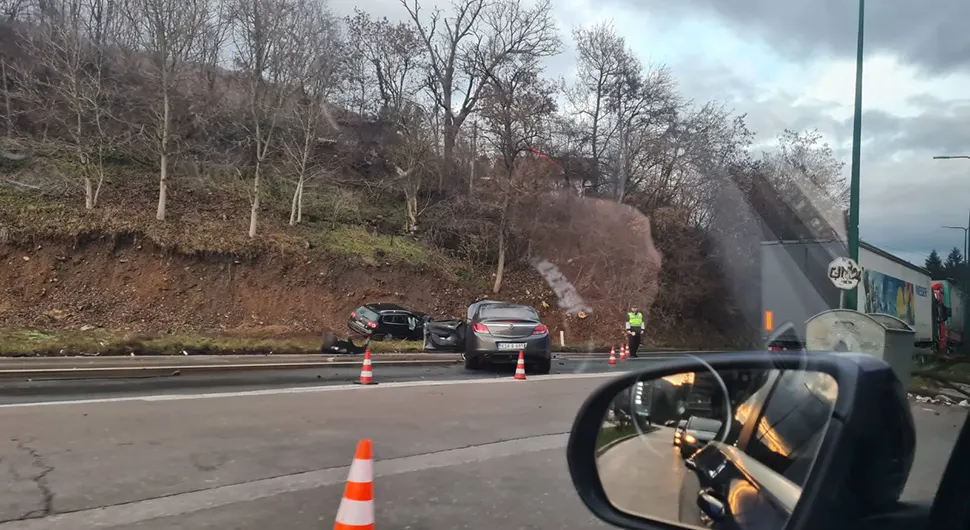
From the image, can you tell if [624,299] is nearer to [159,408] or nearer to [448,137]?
[448,137]

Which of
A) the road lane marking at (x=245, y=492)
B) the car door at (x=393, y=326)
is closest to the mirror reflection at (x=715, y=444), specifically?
the road lane marking at (x=245, y=492)

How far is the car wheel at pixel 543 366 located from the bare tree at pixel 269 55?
1867 centimetres

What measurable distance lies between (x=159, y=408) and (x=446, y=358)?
10491mm

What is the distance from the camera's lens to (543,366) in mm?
15750

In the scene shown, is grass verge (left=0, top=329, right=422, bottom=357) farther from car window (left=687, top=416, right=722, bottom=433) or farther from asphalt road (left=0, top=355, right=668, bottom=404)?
car window (left=687, top=416, right=722, bottom=433)

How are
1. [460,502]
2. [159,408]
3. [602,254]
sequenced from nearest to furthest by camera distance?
[460,502] < [159,408] < [602,254]

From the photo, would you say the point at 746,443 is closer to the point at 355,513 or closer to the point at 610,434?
the point at 610,434

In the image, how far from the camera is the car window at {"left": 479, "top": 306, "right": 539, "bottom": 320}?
15594 millimetres

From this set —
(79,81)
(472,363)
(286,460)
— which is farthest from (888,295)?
(79,81)

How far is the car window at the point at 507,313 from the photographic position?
614 inches

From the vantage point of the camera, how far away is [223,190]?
110ft

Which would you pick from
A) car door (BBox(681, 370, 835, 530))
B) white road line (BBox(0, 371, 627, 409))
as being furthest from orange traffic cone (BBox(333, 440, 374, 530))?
white road line (BBox(0, 371, 627, 409))

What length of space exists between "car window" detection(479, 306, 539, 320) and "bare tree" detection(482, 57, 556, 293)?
18.8m

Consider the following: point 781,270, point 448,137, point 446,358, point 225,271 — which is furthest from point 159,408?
point 448,137
